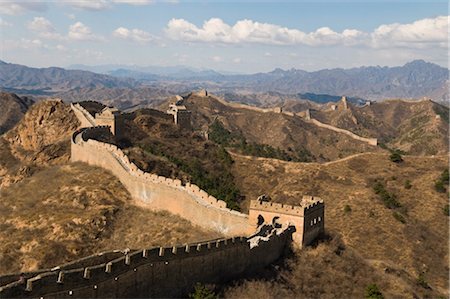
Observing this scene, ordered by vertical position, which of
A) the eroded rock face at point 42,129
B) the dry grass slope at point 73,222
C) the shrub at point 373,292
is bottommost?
the shrub at point 373,292

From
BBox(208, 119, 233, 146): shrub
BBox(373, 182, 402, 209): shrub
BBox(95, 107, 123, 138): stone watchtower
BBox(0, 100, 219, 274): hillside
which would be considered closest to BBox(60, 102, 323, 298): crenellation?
BBox(0, 100, 219, 274): hillside

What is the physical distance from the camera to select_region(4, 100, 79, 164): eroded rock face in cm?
5831

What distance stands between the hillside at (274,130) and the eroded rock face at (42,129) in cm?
5967

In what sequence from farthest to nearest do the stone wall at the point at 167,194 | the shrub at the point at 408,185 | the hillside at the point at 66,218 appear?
the shrub at the point at 408,185
the stone wall at the point at 167,194
the hillside at the point at 66,218

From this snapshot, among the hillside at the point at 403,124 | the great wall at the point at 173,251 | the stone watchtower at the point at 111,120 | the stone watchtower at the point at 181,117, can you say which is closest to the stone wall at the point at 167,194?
the great wall at the point at 173,251

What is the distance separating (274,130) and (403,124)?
212 ft

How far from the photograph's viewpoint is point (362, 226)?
5381 centimetres

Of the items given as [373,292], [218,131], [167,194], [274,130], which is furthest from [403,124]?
[373,292]

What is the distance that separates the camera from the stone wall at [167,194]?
3256cm

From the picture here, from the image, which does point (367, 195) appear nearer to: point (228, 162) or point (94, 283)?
point (228, 162)

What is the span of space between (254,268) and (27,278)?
13742 mm

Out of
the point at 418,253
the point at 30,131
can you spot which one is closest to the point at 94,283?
the point at 418,253

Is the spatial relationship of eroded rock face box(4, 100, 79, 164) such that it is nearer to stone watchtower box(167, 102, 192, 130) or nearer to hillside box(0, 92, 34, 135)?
stone watchtower box(167, 102, 192, 130)

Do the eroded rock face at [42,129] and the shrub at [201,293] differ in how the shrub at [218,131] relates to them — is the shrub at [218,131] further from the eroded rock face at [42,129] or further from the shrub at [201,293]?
the shrub at [201,293]
